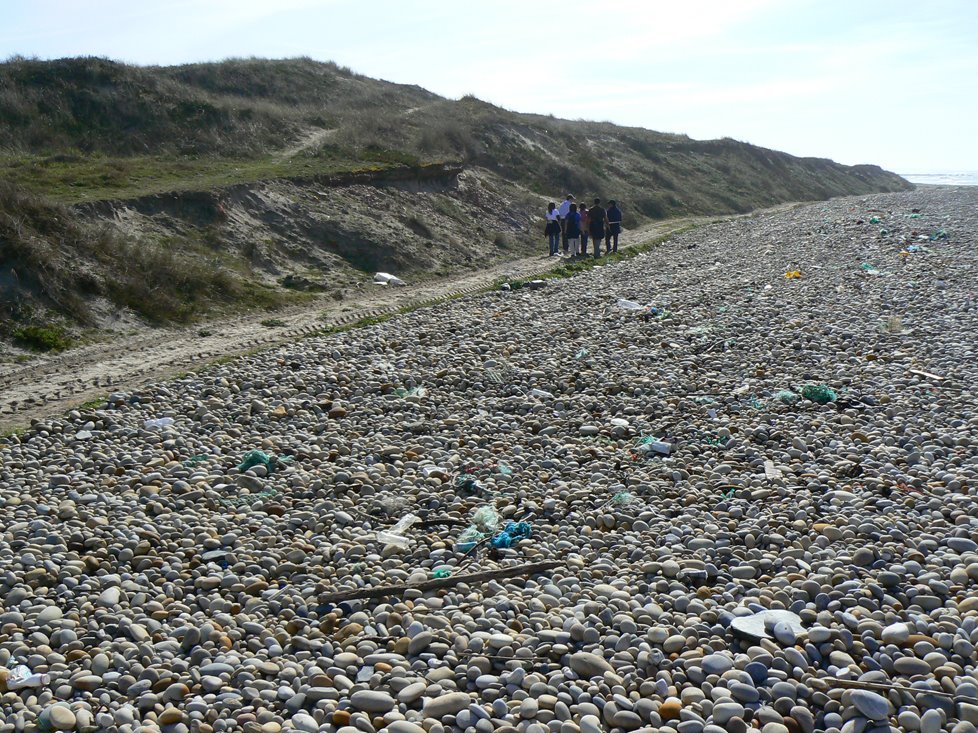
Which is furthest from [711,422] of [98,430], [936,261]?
[936,261]

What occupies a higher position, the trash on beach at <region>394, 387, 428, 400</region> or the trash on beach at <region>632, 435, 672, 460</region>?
the trash on beach at <region>394, 387, 428, 400</region>

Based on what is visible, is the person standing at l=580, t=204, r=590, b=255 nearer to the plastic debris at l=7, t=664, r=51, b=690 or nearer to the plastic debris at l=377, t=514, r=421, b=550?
the plastic debris at l=377, t=514, r=421, b=550

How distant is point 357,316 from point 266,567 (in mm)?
10185

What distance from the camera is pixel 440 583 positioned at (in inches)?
245

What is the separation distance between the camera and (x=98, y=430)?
9.85 meters

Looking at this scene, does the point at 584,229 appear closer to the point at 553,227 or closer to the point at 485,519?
the point at 553,227

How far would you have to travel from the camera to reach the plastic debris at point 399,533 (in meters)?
7.03

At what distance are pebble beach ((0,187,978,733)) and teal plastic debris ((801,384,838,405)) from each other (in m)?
0.05

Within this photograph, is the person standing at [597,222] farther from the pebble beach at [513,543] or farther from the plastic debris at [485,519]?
the plastic debris at [485,519]

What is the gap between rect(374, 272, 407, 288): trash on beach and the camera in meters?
20.2

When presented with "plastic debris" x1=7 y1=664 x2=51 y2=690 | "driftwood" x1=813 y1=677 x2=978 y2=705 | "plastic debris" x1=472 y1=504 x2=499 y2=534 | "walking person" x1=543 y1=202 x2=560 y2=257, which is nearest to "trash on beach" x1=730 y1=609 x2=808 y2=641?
"driftwood" x1=813 y1=677 x2=978 y2=705

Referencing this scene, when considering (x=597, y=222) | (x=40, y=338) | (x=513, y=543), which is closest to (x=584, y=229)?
(x=597, y=222)

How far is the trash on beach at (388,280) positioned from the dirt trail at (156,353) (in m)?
0.50

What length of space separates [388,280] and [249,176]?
575 cm
